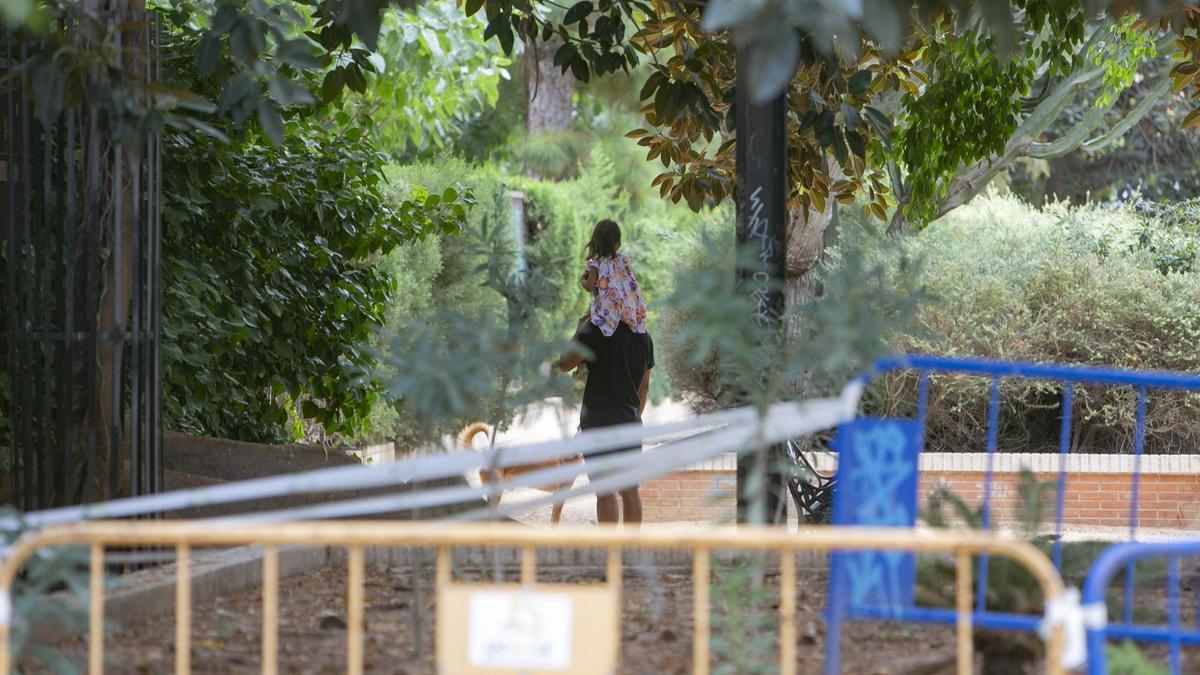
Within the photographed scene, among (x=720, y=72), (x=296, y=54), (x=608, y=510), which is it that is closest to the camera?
(x=296, y=54)

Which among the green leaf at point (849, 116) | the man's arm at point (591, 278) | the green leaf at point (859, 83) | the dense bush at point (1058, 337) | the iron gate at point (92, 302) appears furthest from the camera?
the dense bush at point (1058, 337)

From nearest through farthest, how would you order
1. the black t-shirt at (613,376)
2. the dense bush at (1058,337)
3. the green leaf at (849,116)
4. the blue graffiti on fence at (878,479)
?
the blue graffiti on fence at (878,479)
the green leaf at (849,116)
the black t-shirt at (613,376)
the dense bush at (1058,337)

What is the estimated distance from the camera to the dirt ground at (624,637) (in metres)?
3.70

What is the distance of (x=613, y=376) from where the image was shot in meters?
7.41

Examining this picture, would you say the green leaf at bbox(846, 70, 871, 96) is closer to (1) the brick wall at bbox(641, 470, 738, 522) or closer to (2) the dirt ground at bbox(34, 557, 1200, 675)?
(2) the dirt ground at bbox(34, 557, 1200, 675)

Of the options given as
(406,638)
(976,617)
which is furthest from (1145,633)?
(406,638)

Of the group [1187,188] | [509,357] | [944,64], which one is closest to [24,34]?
[509,357]

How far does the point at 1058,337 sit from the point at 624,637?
29.8 ft

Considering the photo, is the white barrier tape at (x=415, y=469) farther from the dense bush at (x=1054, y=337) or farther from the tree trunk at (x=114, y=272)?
the dense bush at (x=1054, y=337)

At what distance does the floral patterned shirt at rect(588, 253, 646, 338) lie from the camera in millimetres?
7301

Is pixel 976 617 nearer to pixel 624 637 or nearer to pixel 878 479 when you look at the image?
pixel 878 479

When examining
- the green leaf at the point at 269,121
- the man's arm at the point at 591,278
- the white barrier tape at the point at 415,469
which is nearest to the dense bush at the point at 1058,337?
the man's arm at the point at 591,278

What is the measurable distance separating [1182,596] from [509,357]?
2.55 m

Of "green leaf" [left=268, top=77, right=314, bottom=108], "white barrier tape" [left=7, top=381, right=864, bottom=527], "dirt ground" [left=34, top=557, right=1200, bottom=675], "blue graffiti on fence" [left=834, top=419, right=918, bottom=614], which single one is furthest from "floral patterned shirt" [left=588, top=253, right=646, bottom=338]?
"blue graffiti on fence" [left=834, top=419, right=918, bottom=614]
